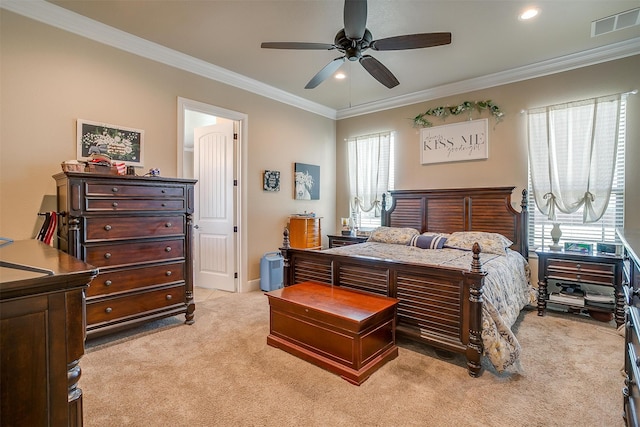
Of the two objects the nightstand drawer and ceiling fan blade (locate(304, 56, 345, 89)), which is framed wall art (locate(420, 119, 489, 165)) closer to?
the nightstand drawer

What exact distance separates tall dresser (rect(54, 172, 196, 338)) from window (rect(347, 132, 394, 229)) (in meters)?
3.17

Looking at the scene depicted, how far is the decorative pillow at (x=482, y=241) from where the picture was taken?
3.65 metres

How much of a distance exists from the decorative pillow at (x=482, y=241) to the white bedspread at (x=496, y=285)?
101 millimetres

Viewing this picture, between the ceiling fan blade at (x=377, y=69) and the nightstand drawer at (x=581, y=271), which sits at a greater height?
the ceiling fan blade at (x=377, y=69)

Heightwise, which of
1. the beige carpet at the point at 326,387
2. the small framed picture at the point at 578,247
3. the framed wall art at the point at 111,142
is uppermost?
the framed wall art at the point at 111,142

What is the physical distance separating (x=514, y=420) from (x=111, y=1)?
14.3ft

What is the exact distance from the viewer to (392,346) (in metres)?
2.57

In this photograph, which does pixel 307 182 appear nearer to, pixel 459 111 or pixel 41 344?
pixel 459 111

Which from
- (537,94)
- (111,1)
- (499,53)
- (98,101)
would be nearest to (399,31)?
(499,53)

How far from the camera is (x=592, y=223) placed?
3.68 meters

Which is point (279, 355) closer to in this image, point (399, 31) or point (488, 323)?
point (488, 323)

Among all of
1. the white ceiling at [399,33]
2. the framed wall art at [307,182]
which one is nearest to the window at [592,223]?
the white ceiling at [399,33]

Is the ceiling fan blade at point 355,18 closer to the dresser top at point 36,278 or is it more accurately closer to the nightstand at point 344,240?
the dresser top at point 36,278

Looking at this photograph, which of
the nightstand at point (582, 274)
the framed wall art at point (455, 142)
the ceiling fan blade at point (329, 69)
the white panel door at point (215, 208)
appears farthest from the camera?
the white panel door at point (215, 208)
